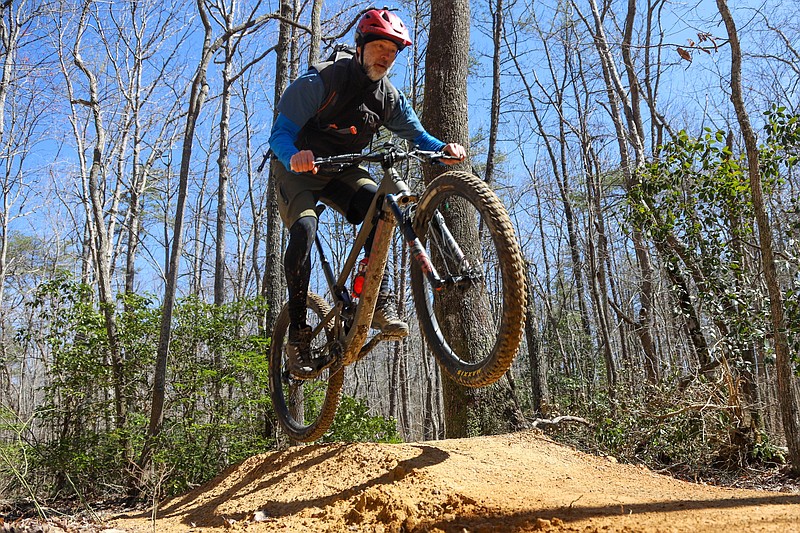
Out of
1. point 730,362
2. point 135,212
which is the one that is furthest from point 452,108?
point 135,212

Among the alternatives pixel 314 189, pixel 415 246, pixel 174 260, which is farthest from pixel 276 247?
pixel 415 246

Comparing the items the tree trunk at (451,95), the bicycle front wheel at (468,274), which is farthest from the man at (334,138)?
the tree trunk at (451,95)

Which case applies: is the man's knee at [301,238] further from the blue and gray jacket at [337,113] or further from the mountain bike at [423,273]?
the blue and gray jacket at [337,113]

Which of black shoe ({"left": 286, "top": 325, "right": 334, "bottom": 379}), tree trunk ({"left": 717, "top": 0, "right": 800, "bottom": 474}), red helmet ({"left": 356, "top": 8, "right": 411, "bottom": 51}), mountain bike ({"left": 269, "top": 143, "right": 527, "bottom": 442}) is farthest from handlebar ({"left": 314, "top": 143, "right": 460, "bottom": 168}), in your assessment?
tree trunk ({"left": 717, "top": 0, "right": 800, "bottom": 474})

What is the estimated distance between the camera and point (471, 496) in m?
3.09

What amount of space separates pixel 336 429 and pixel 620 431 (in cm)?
373

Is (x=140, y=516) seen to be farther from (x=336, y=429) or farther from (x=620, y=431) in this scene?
(x=620, y=431)

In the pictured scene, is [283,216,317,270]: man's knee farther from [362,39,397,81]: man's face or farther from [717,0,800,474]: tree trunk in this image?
[717,0,800,474]: tree trunk

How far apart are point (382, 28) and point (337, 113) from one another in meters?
0.63

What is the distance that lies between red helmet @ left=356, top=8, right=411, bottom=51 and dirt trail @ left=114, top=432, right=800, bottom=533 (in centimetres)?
258

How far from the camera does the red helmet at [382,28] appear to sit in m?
3.31

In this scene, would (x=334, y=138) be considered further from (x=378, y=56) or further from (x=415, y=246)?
(x=415, y=246)

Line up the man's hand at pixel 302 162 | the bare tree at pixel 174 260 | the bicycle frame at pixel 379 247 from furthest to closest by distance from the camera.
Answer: the bare tree at pixel 174 260 → the man's hand at pixel 302 162 → the bicycle frame at pixel 379 247

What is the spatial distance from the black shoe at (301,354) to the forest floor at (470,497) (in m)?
0.68
